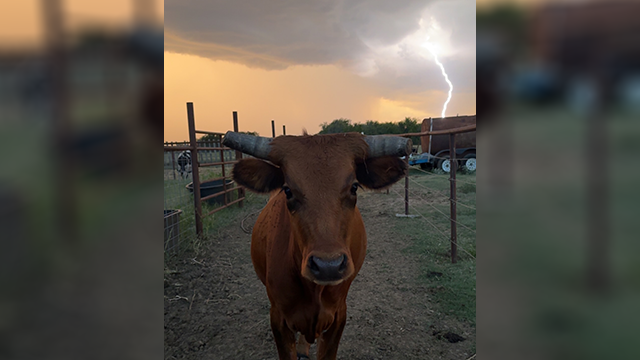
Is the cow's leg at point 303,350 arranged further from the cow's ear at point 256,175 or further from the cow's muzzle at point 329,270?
the cow's muzzle at point 329,270

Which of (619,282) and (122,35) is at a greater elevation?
(122,35)

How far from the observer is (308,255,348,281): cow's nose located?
174 centimetres

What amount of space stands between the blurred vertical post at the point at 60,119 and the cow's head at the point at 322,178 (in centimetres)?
130

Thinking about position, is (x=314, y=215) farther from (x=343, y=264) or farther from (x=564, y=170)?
(x=564, y=170)

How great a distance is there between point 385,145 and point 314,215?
84 centimetres

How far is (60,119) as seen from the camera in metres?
0.56

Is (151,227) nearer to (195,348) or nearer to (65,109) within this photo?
(65,109)

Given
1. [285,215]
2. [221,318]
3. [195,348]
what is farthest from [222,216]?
[285,215]

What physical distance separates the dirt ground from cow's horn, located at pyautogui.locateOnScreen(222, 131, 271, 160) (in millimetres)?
2047

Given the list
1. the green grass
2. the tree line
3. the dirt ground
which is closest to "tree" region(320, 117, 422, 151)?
the tree line

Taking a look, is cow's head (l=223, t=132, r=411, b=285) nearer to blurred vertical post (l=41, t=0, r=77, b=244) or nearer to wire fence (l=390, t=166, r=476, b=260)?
blurred vertical post (l=41, t=0, r=77, b=244)

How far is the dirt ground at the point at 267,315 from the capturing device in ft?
10.5

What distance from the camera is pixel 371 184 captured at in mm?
2578

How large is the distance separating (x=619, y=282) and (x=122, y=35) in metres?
1.19
